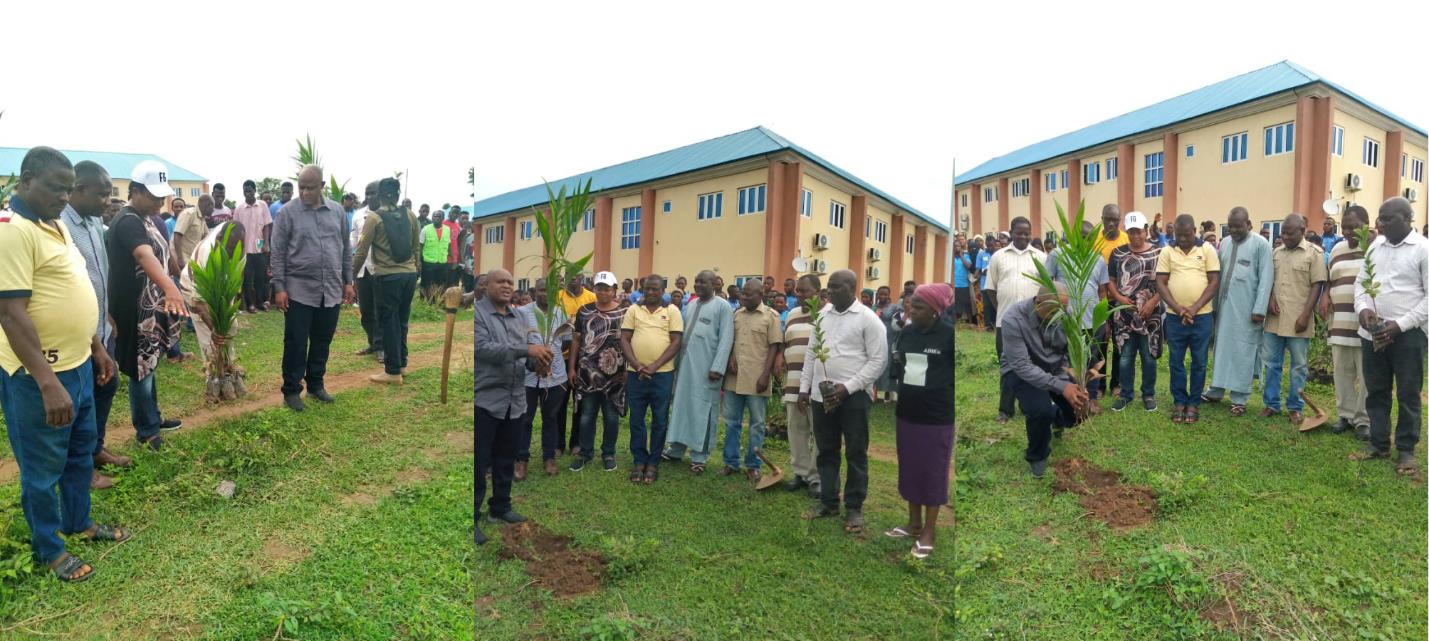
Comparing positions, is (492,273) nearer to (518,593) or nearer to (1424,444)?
(518,593)

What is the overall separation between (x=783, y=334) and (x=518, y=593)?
1.12 metres

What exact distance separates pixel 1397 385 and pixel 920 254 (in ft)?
7.97

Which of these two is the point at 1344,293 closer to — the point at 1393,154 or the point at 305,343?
the point at 1393,154

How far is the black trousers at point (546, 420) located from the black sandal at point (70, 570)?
2.89 meters

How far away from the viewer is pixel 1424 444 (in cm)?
323

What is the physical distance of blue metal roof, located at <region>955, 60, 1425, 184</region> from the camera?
10.4ft

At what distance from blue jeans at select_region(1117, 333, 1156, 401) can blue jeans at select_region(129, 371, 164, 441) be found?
5.45 meters

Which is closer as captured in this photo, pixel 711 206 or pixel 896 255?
pixel 711 206

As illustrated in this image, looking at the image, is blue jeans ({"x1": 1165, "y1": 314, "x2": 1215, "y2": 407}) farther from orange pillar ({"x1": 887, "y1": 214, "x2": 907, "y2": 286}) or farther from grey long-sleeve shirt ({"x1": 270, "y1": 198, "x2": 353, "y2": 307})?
grey long-sleeve shirt ({"x1": 270, "y1": 198, "x2": 353, "y2": 307})

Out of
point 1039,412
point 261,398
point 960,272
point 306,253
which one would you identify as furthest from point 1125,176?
point 261,398

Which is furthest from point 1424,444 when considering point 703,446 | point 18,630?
point 18,630

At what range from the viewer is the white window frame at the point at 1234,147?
3164 millimetres

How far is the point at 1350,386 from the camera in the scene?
3371 mm

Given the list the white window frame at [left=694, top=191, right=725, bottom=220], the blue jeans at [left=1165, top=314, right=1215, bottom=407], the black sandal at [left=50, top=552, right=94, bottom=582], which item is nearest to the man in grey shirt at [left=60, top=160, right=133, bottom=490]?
the black sandal at [left=50, top=552, right=94, bottom=582]
